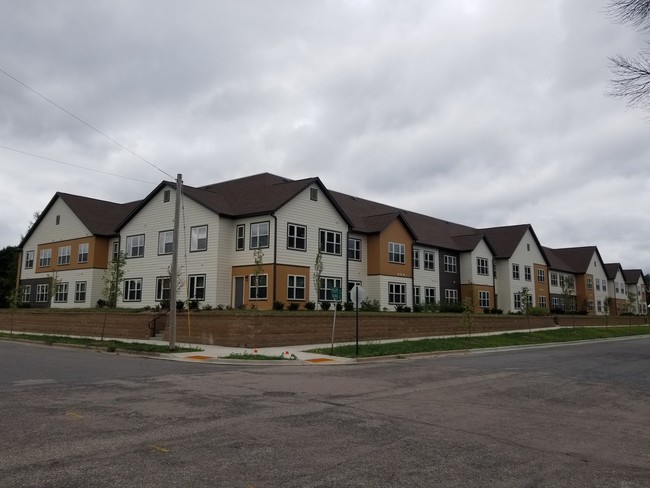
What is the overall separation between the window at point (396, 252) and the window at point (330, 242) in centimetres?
524

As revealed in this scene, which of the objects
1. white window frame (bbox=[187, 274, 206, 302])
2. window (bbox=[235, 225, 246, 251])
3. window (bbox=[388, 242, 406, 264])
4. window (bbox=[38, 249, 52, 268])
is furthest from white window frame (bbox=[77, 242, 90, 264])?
window (bbox=[388, 242, 406, 264])

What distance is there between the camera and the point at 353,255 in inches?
1559

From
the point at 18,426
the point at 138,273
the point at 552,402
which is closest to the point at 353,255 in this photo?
the point at 138,273

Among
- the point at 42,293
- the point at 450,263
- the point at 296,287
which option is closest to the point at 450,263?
the point at 450,263

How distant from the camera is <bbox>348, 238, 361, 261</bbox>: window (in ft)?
129

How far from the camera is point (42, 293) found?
4619 centimetres

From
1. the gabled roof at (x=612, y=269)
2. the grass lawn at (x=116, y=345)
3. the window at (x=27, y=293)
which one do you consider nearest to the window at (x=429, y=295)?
the grass lawn at (x=116, y=345)

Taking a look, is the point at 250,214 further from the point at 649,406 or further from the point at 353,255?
the point at 649,406

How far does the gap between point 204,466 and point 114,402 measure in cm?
480

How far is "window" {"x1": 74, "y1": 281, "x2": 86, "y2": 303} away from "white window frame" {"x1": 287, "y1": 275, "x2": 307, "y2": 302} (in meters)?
19.3

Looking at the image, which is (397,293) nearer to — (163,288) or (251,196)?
(251,196)

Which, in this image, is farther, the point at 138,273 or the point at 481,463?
the point at 138,273

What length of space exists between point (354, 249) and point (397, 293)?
5.09 meters

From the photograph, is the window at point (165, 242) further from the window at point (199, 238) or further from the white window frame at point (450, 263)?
the white window frame at point (450, 263)
